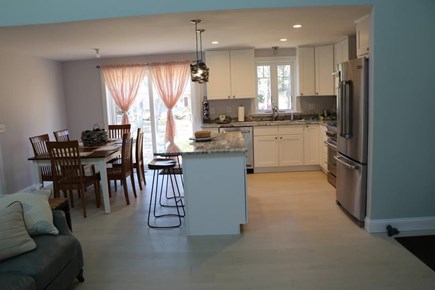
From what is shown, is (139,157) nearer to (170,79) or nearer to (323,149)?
(170,79)

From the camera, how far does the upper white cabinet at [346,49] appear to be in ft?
17.9

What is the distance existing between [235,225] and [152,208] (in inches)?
59.4

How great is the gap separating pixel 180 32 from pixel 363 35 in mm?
2215

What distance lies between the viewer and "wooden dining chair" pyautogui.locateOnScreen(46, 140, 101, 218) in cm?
437

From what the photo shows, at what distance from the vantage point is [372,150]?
3559 millimetres

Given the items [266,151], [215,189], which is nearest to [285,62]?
[266,151]

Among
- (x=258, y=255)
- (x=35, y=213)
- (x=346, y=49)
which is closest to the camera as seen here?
(x=35, y=213)

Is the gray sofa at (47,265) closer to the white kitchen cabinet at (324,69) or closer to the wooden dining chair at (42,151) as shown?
the wooden dining chair at (42,151)

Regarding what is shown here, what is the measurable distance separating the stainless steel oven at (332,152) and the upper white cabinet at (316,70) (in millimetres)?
1136

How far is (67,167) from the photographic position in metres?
4.50

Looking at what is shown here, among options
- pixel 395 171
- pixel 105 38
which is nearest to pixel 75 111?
pixel 105 38

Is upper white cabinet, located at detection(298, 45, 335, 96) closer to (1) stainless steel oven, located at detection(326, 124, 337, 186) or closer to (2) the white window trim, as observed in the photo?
(2) the white window trim

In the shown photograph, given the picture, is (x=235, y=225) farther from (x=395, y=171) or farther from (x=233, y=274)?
(x=395, y=171)

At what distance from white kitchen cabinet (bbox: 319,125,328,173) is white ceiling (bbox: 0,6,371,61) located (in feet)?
5.01
